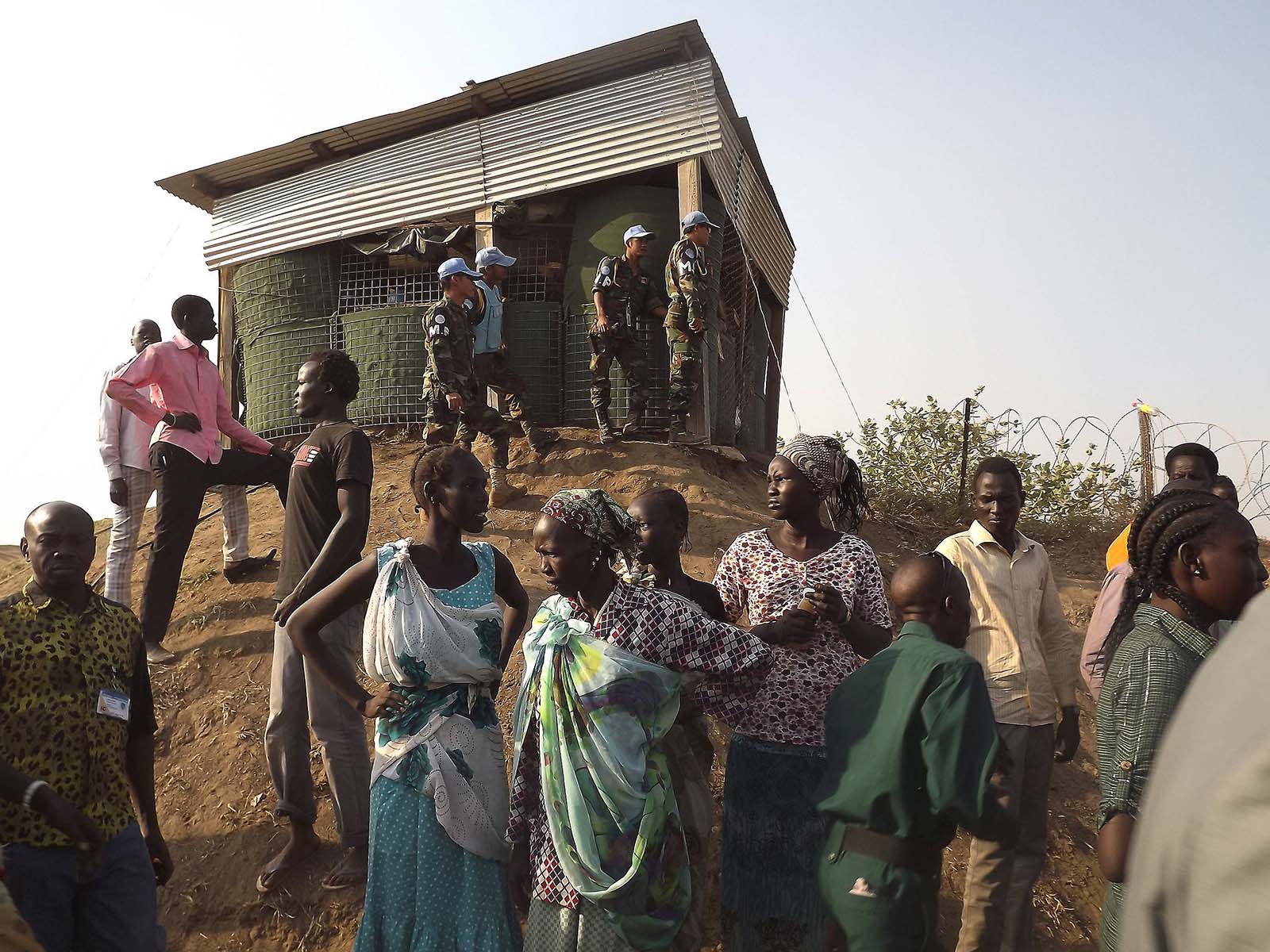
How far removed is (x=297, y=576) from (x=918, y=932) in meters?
2.85

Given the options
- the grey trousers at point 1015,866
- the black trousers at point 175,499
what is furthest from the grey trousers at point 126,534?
the grey trousers at point 1015,866

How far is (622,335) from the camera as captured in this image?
8.52m

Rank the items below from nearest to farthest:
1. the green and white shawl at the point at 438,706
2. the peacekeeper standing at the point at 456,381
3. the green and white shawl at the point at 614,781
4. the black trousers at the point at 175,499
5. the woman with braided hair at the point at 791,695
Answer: the green and white shawl at the point at 614,781
the green and white shawl at the point at 438,706
the woman with braided hair at the point at 791,695
the black trousers at the point at 175,499
the peacekeeper standing at the point at 456,381

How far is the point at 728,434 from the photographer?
9945 mm

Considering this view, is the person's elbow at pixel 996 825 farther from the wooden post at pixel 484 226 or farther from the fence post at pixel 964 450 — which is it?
the wooden post at pixel 484 226

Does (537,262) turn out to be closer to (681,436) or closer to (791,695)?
(681,436)

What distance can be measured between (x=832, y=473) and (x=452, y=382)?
4676 mm

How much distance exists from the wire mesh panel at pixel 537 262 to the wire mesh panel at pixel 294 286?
2246mm

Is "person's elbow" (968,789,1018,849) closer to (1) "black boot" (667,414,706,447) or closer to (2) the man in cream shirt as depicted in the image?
(2) the man in cream shirt

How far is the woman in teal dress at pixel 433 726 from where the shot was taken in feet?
10.1

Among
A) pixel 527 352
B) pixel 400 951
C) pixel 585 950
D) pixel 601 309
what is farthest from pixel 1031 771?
pixel 527 352

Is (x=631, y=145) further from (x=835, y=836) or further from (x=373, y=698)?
(x=835, y=836)

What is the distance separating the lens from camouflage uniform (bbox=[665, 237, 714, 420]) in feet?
27.0

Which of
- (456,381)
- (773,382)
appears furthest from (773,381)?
(456,381)
